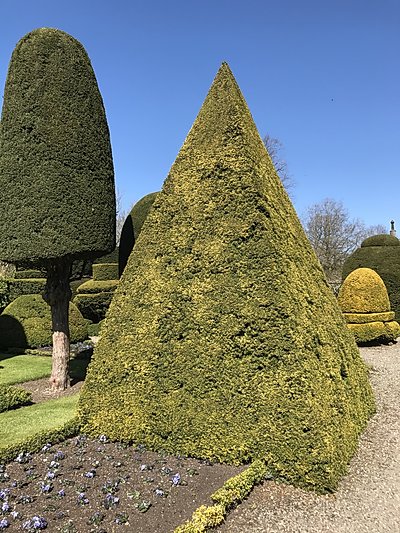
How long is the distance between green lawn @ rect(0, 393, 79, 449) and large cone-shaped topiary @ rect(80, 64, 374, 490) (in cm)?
135

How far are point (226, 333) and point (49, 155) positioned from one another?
5.52 meters

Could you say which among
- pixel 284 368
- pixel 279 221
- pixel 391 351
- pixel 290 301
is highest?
pixel 279 221

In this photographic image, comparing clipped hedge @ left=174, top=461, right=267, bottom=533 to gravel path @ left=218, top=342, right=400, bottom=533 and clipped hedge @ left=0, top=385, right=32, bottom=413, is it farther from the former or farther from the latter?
clipped hedge @ left=0, top=385, right=32, bottom=413

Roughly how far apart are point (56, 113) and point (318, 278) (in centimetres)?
587

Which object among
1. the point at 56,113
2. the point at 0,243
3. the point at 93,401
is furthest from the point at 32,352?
the point at 93,401

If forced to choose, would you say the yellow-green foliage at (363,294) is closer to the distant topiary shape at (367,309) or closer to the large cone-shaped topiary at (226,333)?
the distant topiary shape at (367,309)

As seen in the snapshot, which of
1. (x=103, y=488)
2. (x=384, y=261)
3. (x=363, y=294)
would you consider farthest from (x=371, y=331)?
(x=103, y=488)

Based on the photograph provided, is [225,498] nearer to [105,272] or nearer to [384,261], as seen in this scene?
[105,272]

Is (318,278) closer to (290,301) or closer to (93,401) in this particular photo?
(290,301)

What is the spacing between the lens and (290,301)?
17.3 ft

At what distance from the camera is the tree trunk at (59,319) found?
995 centimetres

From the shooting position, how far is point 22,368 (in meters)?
12.3

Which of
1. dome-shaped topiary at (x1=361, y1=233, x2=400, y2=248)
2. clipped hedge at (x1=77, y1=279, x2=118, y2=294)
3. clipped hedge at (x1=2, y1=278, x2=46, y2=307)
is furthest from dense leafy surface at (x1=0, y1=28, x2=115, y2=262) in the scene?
dome-shaped topiary at (x1=361, y1=233, x2=400, y2=248)

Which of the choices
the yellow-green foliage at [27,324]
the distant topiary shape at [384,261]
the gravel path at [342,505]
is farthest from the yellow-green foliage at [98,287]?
the gravel path at [342,505]
